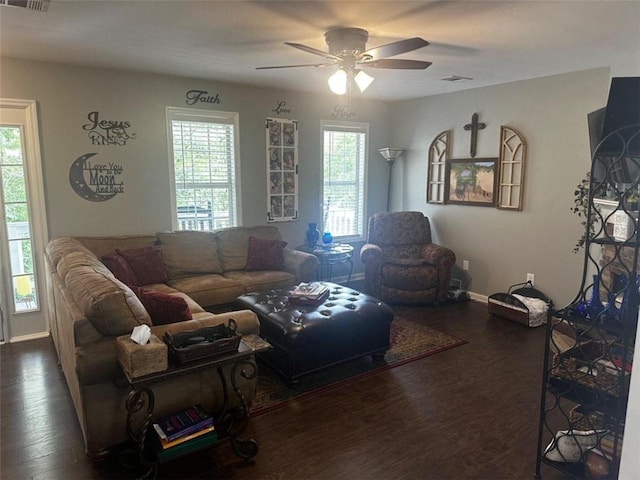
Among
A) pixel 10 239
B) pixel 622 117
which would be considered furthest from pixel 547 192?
pixel 10 239

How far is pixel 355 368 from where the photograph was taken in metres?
3.39

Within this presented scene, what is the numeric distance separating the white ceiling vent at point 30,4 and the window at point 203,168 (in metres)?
1.99

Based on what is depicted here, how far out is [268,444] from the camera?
2.44 metres

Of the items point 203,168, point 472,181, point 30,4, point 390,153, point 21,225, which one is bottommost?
point 21,225

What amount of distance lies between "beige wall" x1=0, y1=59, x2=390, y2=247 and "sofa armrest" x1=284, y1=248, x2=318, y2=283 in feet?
2.65

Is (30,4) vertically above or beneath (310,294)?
above

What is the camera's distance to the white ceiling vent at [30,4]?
2.36m

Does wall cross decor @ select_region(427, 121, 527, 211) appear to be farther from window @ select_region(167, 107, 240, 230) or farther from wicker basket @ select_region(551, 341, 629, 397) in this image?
wicker basket @ select_region(551, 341, 629, 397)

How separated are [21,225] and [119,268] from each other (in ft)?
3.64

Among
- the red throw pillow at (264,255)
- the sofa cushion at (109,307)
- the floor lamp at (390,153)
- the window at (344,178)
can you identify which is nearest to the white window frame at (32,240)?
the sofa cushion at (109,307)

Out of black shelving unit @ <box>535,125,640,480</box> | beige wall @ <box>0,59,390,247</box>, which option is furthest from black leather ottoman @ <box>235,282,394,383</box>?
beige wall @ <box>0,59,390,247</box>

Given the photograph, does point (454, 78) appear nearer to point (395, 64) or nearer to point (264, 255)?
point (395, 64)

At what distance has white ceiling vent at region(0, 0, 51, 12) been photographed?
2.36 meters

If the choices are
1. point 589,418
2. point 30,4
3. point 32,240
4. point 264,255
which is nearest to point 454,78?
point 264,255
